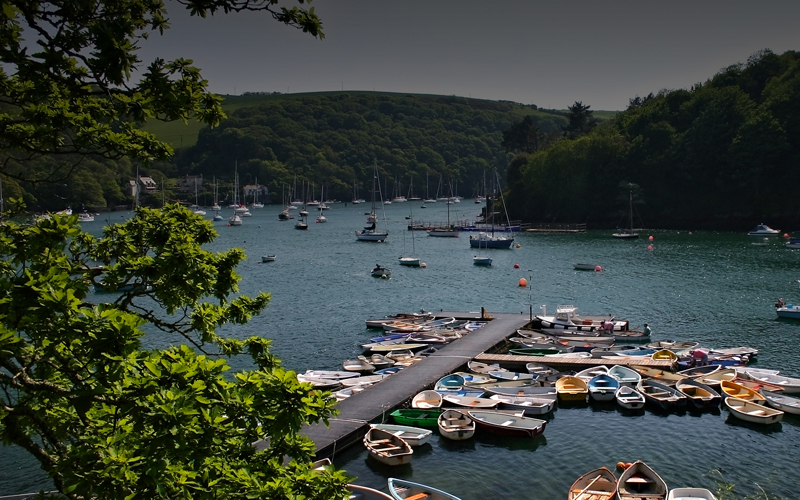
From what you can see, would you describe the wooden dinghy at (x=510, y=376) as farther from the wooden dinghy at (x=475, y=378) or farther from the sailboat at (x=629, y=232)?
the sailboat at (x=629, y=232)

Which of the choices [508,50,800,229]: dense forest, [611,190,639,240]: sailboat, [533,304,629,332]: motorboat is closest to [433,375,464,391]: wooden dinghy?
[533,304,629,332]: motorboat

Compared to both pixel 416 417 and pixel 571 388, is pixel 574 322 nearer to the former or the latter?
pixel 571 388

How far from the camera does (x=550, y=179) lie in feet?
490

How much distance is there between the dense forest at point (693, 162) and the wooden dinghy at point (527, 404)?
101503 mm

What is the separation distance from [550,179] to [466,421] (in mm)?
Answer: 124707

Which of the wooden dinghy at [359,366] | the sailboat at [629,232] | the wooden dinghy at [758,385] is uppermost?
the sailboat at [629,232]

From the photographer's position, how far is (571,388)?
113 feet

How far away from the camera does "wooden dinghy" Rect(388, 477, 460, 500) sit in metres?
22.5

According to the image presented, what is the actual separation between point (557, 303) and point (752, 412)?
33040 mm

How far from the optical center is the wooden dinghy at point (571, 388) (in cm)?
3369

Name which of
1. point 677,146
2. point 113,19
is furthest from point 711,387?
point 677,146

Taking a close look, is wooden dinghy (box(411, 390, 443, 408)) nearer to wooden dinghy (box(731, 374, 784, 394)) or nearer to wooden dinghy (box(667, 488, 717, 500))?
wooden dinghy (box(667, 488, 717, 500))

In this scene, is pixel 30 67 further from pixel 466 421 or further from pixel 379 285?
pixel 379 285

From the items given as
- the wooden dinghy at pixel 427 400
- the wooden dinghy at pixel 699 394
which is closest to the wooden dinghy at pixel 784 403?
the wooden dinghy at pixel 699 394
